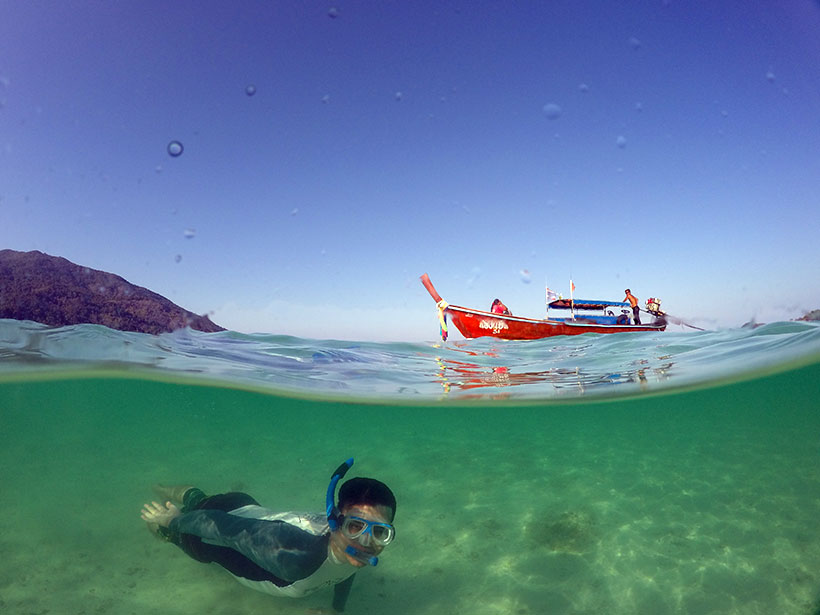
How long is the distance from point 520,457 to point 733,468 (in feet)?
18.3

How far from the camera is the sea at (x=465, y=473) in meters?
6.44

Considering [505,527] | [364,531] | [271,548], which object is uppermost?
[364,531]

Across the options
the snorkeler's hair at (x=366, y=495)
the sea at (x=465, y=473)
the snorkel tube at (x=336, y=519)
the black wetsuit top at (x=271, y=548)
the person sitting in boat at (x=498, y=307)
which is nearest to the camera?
the snorkel tube at (x=336, y=519)

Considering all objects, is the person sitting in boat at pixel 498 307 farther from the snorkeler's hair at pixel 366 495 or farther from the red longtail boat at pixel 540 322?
the snorkeler's hair at pixel 366 495

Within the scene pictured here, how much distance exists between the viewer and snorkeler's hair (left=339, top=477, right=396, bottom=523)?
4480 millimetres

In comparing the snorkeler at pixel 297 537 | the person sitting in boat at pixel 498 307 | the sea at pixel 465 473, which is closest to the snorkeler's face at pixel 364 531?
the snorkeler at pixel 297 537

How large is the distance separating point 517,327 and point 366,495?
1651cm

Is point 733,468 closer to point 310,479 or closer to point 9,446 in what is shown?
point 310,479

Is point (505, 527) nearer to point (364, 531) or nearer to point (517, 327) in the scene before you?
point (364, 531)

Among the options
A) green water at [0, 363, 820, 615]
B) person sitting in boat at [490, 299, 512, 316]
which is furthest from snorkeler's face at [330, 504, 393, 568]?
person sitting in boat at [490, 299, 512, 316]

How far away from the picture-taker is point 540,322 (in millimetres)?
19500

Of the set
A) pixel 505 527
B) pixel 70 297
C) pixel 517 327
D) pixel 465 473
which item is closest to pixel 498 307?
pixel 517 327

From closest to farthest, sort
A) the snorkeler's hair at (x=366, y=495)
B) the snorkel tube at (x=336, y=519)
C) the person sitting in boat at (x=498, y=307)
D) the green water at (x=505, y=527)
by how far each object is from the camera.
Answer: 1. the snorkel tube at (x=336, y=519)
2. the snorkeler's hair at (x=366, y=495)
3. the green water at (x=505, y=527)
4. the person sitting in boat at (x=498, y=307)

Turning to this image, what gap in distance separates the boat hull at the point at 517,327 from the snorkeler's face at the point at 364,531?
16.2 meters
